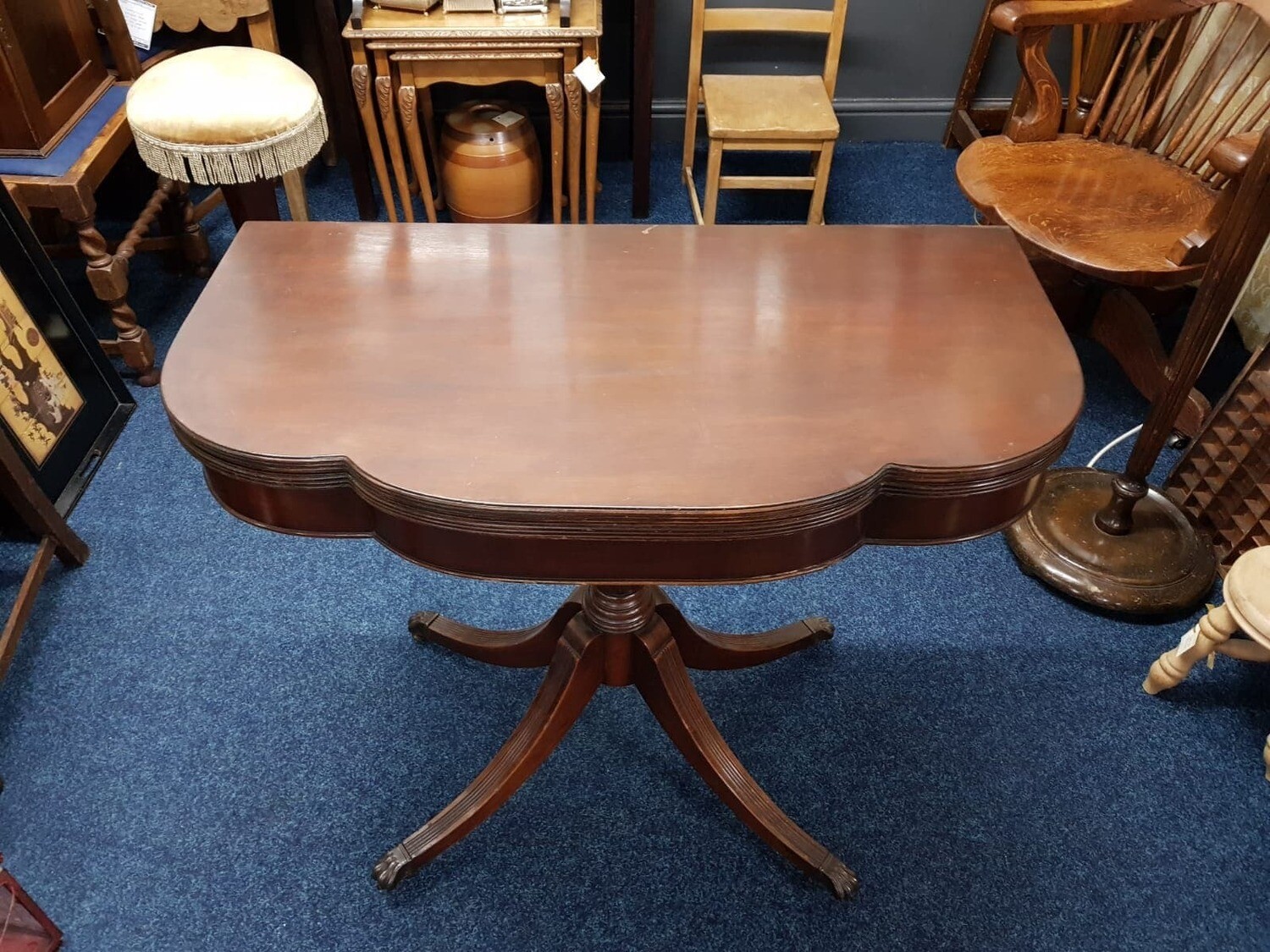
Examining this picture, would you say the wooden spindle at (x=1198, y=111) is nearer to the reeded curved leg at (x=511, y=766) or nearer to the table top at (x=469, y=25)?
the table top at (x=469, y=25)

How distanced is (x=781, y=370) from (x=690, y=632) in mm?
654

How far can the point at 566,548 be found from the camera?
0.94 metres

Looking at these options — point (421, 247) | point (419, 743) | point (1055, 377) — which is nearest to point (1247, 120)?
point (1055, 377)

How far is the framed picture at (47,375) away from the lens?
1.81m

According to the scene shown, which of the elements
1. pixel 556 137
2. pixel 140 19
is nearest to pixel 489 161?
pixel 556 137

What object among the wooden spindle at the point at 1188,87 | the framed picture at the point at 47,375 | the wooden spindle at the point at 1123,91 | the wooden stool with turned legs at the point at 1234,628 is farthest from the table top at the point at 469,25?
the wooden stool with turned legs at the point at 1234,628

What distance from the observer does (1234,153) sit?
143 centimetres

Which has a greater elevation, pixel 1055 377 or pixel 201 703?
pixel 1055 377

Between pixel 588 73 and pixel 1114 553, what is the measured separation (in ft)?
5.45

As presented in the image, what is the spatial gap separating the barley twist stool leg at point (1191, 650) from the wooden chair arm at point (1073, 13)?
4.10 ft

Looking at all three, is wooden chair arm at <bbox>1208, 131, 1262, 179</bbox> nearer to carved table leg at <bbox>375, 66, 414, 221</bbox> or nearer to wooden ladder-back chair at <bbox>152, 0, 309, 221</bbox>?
carved table leg at <bbox>375, 66, 414, 221</bbox>

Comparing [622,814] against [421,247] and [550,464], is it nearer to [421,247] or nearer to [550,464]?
[550,464]

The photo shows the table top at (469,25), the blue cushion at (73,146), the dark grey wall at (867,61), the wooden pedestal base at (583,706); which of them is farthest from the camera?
the dark grey wall at (867,61)

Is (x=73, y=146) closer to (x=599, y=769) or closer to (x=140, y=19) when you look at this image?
(x=140, y=19)
